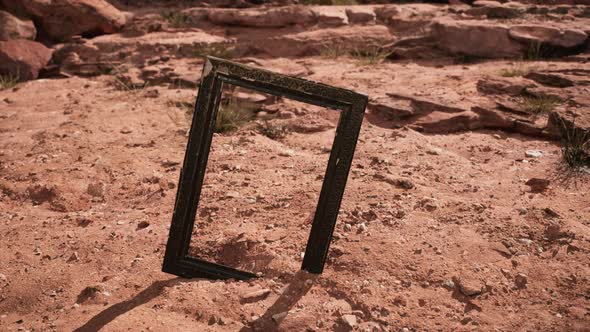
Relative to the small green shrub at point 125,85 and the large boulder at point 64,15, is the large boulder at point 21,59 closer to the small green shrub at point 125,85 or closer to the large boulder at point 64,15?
the large boulder at point 64,15

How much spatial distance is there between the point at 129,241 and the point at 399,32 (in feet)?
15.6

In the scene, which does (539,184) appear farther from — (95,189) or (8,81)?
(8,81)

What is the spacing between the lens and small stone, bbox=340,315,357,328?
2152 millimetres

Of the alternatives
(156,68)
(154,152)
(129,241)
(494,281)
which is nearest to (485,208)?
(494,281)

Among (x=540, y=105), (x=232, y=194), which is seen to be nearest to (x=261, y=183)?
(x=232, y=194)

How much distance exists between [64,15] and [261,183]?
493cm

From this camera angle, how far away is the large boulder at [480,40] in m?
5.56

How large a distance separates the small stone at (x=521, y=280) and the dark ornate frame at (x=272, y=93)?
0.86 meters

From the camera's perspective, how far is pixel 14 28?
641 centimetres

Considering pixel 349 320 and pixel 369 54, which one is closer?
pixel 349 320

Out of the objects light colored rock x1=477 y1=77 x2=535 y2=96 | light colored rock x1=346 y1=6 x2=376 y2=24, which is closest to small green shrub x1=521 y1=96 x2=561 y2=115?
light colored rock x1=477 y1=77 x2=535 y2=96

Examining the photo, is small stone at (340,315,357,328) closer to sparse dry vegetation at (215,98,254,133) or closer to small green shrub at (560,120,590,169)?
small green shrub at (560,120,590,169)

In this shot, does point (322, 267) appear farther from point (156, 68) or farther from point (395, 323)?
point (156, 68)

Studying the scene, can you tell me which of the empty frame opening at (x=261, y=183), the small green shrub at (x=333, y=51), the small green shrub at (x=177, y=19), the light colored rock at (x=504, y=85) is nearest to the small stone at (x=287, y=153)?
the empty frame opening at (x=261, y=183)
